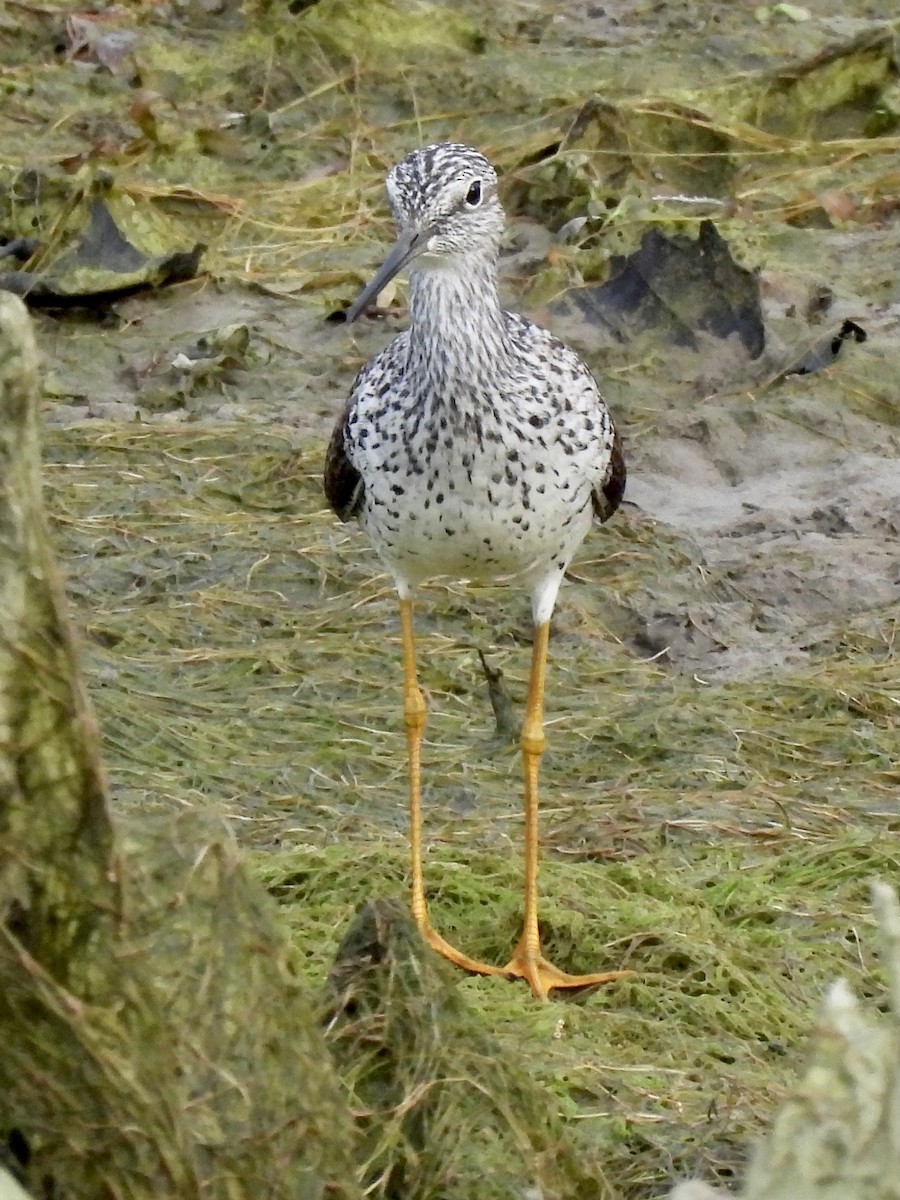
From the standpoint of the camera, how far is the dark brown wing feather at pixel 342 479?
585cm

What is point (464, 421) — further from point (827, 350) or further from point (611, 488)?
point (827, 350)

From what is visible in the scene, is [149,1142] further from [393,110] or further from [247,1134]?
[393,110]

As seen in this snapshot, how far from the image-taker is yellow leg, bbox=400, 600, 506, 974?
5703 mm

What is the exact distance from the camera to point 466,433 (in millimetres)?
5363

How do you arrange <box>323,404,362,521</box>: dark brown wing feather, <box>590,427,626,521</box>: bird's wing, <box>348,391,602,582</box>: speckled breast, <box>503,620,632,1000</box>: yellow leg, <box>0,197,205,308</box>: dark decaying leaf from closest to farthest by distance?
<box>348,391,602,582</box>: speckled breast < <box>503,620,632,1000</box>: yellow leg < <box>323,404,362,521</box>: dark brown wing feather < <box>590,427,626,521</box>: bird's wing < <box>0,197,205,308</box>: dark decaying leaf

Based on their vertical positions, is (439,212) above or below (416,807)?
above

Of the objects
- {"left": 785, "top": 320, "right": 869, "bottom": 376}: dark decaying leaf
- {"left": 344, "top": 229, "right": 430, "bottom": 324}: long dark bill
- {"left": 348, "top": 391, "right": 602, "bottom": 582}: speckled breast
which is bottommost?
A: {"left": 785, "top": 320, "right": 869, "bottom": 376}: dark decaying leaf

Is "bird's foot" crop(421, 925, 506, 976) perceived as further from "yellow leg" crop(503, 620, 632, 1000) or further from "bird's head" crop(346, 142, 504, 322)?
"bird's head" crop(346, 142, 504, 322)

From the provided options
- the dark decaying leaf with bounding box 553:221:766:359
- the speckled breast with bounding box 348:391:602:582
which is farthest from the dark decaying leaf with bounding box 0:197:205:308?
the speckled breast with bounding box 348:391:602:582

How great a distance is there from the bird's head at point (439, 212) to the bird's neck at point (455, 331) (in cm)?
4

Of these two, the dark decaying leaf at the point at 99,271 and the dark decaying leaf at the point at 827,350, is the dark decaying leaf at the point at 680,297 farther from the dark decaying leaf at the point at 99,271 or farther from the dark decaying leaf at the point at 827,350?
the dark decaying leaf at the point at 99,271

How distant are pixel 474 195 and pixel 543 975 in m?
2.11

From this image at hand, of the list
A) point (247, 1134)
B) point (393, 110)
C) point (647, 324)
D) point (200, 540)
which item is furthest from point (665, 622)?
point (393, 110)

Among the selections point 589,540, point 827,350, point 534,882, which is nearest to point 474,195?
point 534,882
